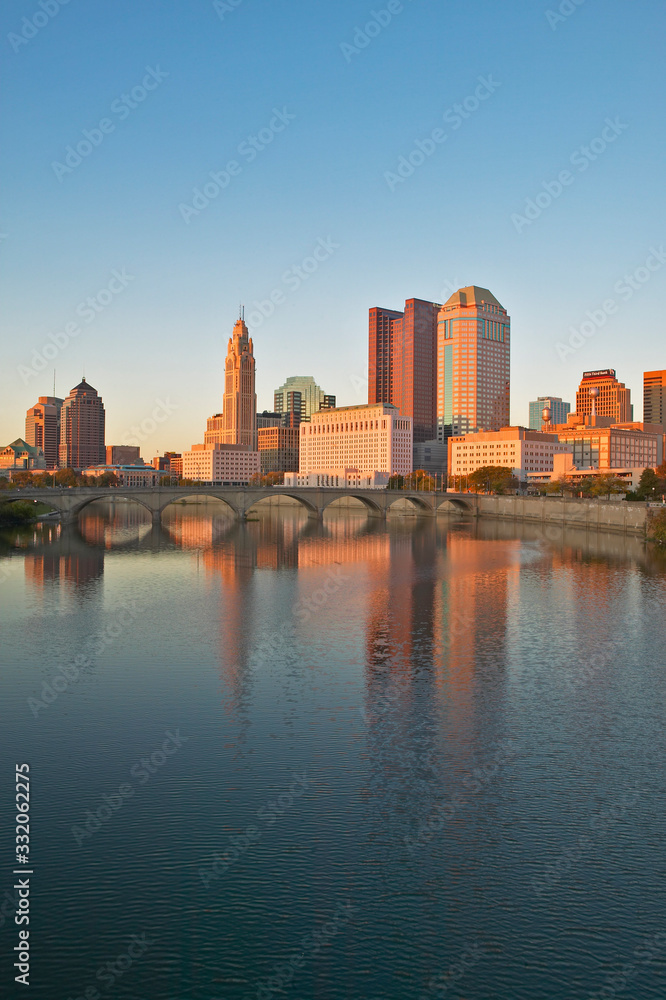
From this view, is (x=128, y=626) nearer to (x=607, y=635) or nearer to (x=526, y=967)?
(x=607, y=635)

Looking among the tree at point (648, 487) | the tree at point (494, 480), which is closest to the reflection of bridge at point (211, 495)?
the tree at point (494, 480)

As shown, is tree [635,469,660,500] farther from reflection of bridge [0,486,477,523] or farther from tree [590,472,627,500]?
reflection of bridge [0,486,477,523]

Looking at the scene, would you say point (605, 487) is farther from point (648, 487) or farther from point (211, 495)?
point (211, 495)

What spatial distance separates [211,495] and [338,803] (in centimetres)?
10275

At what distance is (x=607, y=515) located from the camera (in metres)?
113

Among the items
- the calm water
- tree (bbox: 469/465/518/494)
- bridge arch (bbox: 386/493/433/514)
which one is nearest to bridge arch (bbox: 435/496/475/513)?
bridge arch (bbox: 386/493/433/514)

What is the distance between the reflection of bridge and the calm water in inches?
2612

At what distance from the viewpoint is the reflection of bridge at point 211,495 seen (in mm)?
107875

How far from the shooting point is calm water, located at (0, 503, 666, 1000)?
46.5 ft

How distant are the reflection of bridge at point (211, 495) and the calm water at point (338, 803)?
66341mm

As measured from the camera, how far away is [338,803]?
64.8 ft

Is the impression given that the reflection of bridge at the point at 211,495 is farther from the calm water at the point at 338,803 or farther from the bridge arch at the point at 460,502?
the calm water at the point at 338,803

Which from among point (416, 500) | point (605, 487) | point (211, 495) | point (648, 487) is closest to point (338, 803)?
point (211, 495)

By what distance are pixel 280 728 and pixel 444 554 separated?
186ft
